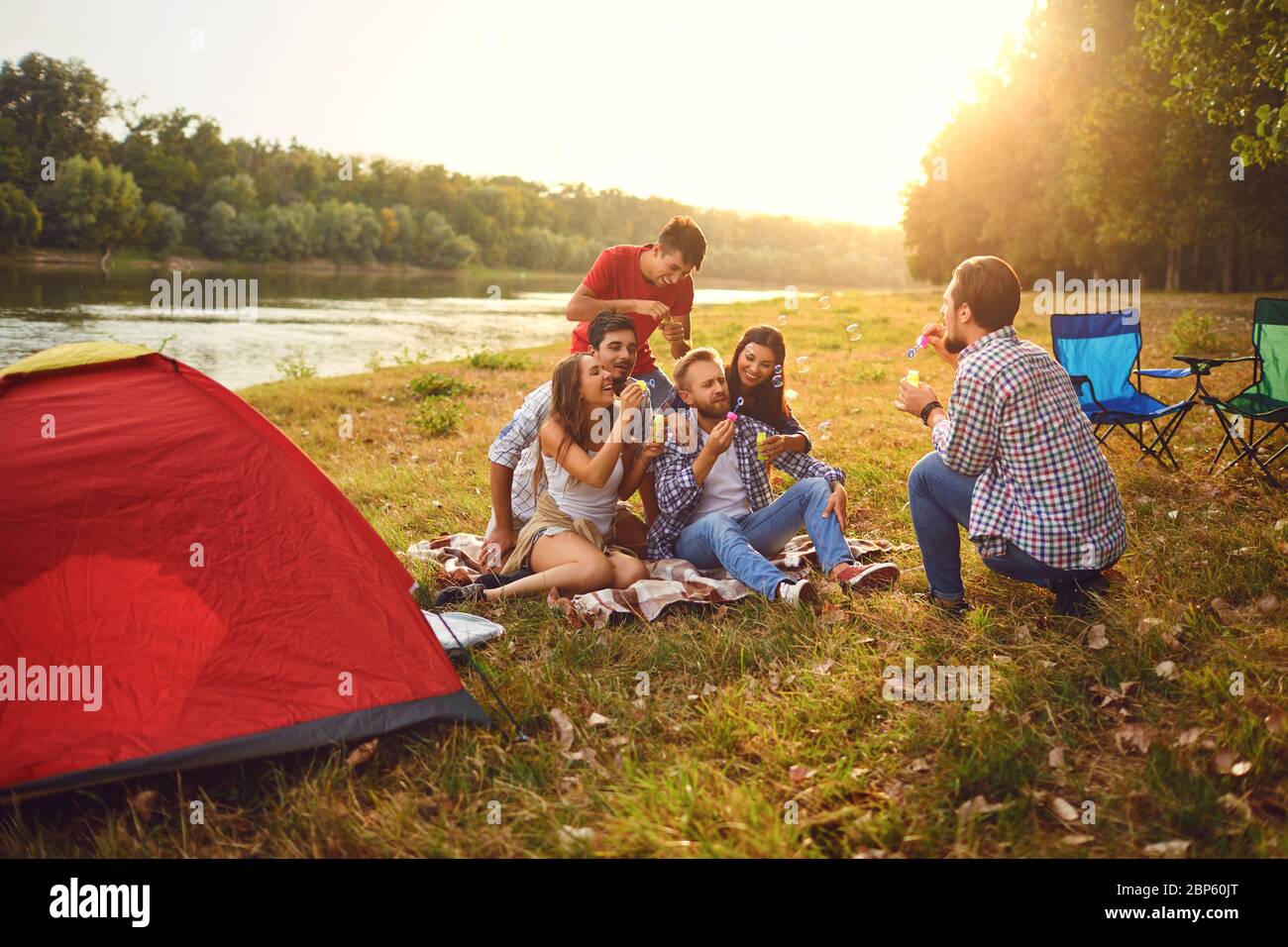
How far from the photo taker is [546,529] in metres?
4.66

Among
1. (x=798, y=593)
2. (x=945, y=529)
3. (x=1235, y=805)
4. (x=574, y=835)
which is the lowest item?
(x=574, y=835)

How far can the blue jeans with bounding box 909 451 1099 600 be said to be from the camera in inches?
150

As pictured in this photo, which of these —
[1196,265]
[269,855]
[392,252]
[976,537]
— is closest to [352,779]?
[269,855]

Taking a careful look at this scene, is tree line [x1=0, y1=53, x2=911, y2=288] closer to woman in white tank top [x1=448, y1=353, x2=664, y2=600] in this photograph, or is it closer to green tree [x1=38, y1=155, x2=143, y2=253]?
green tree [x1=38, y1=155, x2=143, y2=253]

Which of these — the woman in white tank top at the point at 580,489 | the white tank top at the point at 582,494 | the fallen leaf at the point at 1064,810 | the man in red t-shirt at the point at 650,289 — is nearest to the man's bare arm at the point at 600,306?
the man in red t-shirt at the point at 650,289

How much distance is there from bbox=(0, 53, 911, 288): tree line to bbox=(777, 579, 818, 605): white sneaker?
103 feet

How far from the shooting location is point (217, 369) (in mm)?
17891

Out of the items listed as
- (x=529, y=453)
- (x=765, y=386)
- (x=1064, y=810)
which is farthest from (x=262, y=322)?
(x=1064, y=810)

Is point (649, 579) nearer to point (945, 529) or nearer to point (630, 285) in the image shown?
point (945, 529)

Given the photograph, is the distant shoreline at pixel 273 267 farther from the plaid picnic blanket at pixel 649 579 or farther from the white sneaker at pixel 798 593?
the white sneaker at pixel 798 593

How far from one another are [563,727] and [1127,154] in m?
21.9

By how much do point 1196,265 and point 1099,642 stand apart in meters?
34.9

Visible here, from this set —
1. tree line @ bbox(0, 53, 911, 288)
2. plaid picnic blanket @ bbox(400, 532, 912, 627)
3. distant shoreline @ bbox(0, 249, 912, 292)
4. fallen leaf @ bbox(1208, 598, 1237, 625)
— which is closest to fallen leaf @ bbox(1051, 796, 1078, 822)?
fallen leaf @ bbox(1208, 598, 1237, 625)

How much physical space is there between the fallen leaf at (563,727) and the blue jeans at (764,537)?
127 centimetres
